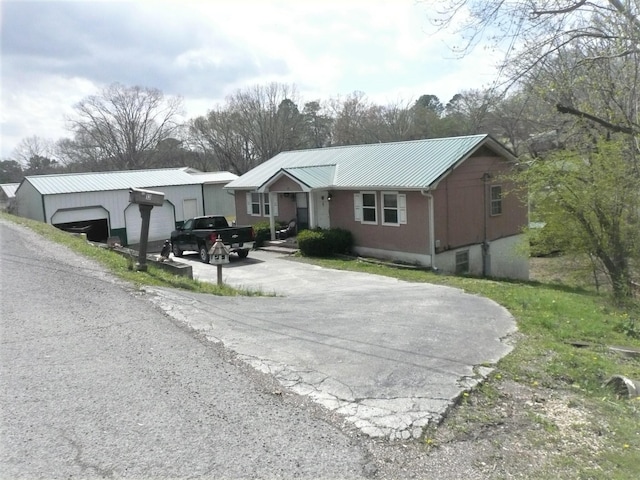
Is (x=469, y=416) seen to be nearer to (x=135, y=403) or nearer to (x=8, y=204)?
(x=135, y=403)

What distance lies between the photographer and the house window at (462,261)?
20.1 meters

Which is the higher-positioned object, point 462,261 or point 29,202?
point 29,202

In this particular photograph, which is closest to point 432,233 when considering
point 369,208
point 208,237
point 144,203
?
point 369,208

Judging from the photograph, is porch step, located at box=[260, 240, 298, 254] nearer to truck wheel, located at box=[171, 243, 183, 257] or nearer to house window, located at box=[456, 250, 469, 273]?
truck wheel, located at box=[171, 243, 183, 257]

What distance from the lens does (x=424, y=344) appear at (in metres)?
6.82

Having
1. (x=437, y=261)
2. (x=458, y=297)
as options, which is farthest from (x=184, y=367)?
(x=437, y=261)

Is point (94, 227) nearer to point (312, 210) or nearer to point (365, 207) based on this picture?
point (312, 210)

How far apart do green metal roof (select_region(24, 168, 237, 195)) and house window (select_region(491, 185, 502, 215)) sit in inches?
698

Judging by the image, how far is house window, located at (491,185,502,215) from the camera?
850 inches

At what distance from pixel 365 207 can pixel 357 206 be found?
40cm

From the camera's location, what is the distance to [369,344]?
664cm

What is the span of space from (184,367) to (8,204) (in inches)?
1246

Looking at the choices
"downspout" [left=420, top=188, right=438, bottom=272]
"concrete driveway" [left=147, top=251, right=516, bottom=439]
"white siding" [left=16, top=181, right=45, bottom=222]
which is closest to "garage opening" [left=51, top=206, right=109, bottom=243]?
"white siding" [left=16, top=181, right=45, bottom=222]

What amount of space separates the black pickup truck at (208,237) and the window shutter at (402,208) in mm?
5815
